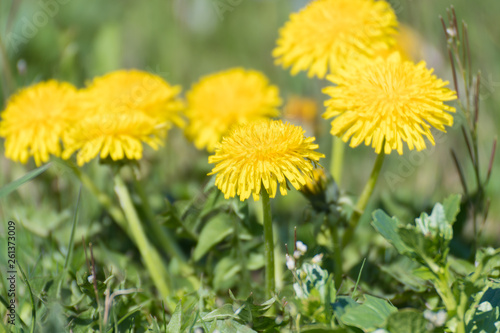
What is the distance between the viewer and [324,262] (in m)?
1.54

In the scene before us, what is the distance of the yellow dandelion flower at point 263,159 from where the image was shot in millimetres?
1177

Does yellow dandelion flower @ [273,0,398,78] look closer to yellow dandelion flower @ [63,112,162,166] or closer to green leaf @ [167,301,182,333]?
yellow dandelion flower @ [63,112,162,166]

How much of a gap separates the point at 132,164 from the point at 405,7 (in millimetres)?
1936

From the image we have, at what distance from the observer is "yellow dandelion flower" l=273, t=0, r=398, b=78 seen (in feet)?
5.65

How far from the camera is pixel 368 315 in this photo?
109 cm

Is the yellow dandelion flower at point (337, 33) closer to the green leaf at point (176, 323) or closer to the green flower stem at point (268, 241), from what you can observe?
the green flower stem at point (268, 241)

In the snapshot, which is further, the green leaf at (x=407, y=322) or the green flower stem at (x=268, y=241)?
the green flower stem at (x=268, y=241)

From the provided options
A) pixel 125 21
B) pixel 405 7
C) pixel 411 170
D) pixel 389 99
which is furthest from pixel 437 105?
pixel 125 21

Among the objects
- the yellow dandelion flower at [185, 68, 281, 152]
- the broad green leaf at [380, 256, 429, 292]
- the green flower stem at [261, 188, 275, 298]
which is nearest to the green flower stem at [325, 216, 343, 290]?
the broad green leaf at [380, 256, 429, 292]

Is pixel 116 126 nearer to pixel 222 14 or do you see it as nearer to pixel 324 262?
pixel 324 262

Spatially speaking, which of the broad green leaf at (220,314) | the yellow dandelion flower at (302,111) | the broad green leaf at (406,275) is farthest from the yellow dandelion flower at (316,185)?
the yellow dandelion flower at (302,111)

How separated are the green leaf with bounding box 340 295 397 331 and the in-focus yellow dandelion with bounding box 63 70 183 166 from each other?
2.55 feet

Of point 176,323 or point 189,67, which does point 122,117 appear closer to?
point 176,323

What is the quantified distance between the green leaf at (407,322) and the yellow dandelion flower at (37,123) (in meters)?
1.17
